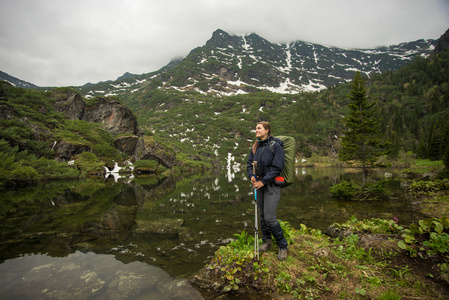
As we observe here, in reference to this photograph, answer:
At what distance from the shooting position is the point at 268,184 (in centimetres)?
403

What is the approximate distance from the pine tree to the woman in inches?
510

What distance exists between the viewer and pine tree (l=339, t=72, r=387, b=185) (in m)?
13.9

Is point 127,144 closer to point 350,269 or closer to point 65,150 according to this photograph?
point 65,150

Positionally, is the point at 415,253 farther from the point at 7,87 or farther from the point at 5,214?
the point at 7,87

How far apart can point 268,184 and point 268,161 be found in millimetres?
472

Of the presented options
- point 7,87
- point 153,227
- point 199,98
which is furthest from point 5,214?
point 199,98

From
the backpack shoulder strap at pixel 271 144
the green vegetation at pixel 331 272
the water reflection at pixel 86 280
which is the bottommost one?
the water reflection at pixel 86 280

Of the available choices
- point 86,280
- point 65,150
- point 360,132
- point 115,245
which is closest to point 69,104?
point 65,150

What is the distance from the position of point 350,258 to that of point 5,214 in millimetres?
14236

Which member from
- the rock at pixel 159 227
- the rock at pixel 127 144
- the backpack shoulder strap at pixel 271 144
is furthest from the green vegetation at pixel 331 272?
the rock at pixel 127 144

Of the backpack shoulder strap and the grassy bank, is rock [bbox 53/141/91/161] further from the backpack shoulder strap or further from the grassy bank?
the backpack shoulder strap

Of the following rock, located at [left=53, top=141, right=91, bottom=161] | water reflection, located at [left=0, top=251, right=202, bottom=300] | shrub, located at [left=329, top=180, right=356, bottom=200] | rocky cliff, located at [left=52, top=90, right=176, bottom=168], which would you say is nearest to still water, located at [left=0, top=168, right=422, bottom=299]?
water reflection, located at [left=0, top=251, right=202, bottom=300]

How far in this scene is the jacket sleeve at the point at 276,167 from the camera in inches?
149

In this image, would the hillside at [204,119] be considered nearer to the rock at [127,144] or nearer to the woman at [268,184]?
the rock at [127,144]
